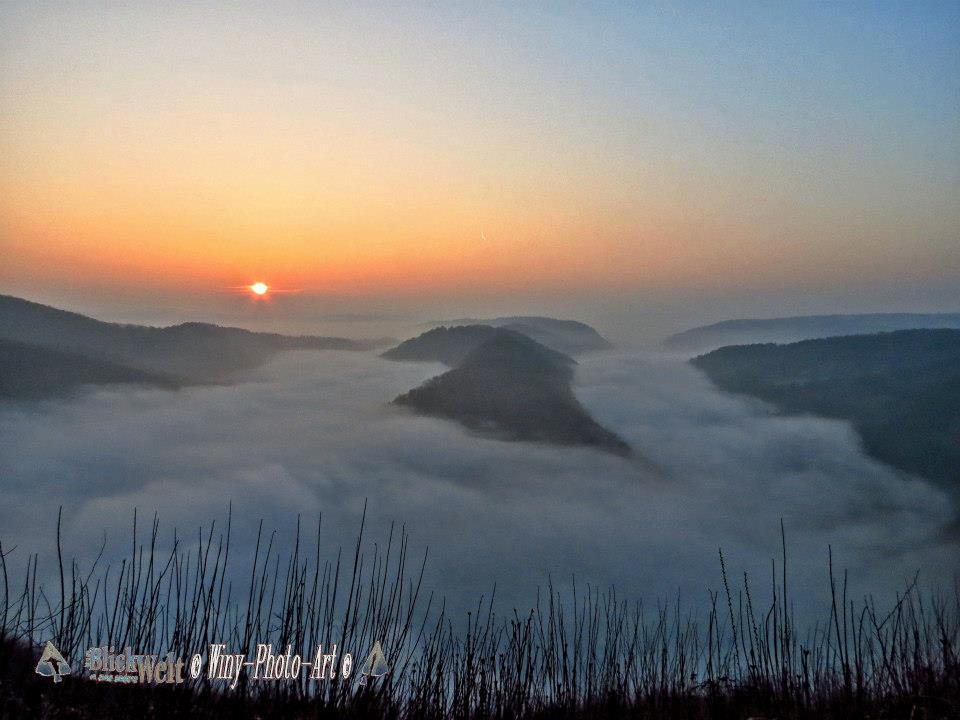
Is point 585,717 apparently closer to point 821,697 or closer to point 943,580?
point 821,697

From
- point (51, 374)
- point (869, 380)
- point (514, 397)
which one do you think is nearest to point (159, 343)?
point (51, 374)

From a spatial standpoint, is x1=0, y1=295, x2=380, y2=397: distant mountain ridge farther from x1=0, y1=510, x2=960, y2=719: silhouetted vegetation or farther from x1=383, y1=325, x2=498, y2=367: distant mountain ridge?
x1=0, y1=510, x2=960, y2=719: silhouetted vegetation

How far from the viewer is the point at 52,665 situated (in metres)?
4.49

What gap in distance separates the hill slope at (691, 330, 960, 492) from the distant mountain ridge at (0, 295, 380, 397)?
1242cm

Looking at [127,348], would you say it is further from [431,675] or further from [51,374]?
[431,675]

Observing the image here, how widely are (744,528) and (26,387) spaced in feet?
64.2

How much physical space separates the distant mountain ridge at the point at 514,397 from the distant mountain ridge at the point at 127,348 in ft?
23.2

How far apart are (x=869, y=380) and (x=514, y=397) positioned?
45.8ft

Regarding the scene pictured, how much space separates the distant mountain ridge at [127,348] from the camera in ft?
57.9

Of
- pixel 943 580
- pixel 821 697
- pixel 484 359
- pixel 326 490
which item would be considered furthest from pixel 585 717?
pixel 484 359

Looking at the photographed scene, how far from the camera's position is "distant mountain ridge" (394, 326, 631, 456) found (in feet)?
85.4

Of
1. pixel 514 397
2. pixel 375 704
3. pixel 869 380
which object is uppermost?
pixel 869 380

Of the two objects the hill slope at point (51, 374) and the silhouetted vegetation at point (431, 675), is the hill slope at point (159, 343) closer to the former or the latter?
the hill slope at point (51, 374)

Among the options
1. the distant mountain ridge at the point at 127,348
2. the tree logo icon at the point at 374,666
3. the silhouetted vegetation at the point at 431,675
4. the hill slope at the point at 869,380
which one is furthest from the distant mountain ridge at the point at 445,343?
the tree logo icon at the point at 374,666
